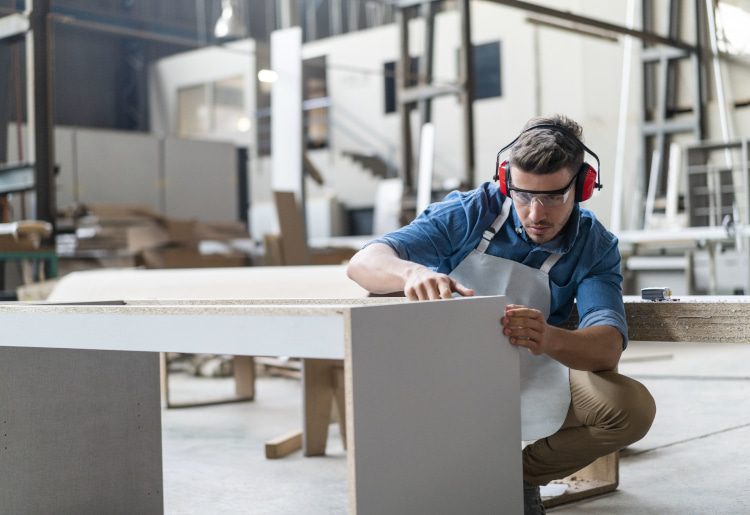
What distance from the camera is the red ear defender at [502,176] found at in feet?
7.31

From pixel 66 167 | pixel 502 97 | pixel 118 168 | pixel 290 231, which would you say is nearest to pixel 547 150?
pixel 290 231

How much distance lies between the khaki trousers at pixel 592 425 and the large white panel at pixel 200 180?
11434mm

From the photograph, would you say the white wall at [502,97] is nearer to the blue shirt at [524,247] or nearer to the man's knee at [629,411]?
the blue shirt at [524,247]

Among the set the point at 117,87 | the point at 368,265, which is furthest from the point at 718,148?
the point at 117,87

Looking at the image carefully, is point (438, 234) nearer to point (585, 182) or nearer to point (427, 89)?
point (585, 182)

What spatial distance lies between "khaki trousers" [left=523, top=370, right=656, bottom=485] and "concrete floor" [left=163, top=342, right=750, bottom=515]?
0.49 meters

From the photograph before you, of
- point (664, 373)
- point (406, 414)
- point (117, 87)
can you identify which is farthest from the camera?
point (117, 87)

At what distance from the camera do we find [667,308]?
2.35 meters

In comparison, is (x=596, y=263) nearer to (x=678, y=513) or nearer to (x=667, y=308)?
(x=667, y=308)

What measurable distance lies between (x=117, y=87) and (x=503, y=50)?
8.67 meters

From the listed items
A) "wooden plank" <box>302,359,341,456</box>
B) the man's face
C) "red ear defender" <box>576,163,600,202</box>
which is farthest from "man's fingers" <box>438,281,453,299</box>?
"wooden plank" <box>302,359,341,456</box>

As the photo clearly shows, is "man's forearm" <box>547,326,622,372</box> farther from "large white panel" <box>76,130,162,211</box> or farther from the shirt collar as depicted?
"large white panel" <box>76,130,162,211</box>

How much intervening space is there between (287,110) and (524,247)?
4.70m

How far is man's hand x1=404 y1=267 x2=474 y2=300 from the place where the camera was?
6.38 ft
